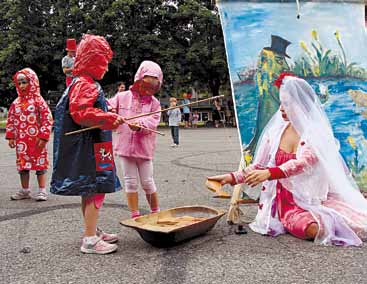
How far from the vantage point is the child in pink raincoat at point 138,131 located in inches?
163

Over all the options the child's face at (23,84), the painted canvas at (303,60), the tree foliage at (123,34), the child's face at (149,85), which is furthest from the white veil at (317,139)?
the tree foliage at (123,34)

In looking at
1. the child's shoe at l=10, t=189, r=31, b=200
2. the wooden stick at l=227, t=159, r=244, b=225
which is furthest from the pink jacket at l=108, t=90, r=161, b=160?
the child's shoe at l=10, t=189, r=31, b=200

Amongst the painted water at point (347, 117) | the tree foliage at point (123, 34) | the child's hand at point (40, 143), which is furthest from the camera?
the tree foliage at point (123, 34)

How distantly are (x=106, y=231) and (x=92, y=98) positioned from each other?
133 centimetres

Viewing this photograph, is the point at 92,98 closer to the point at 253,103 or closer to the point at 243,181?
the point at 243,181

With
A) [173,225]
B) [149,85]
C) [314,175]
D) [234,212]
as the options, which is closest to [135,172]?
[173,225]

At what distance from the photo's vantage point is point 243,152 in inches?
A: 175

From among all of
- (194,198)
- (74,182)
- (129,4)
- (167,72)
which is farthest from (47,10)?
(74,182)

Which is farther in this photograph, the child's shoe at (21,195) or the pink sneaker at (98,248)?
the child's shoe at (21,195)

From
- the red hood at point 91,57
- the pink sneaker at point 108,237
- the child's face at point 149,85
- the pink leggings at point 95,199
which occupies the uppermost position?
the red hood at point 91,57

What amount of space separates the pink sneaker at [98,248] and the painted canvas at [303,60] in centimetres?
161

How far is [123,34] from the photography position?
23984mm

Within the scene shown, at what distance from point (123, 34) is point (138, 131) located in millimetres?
20748

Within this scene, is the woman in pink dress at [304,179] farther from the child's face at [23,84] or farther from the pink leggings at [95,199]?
the child's face at [23,84]
